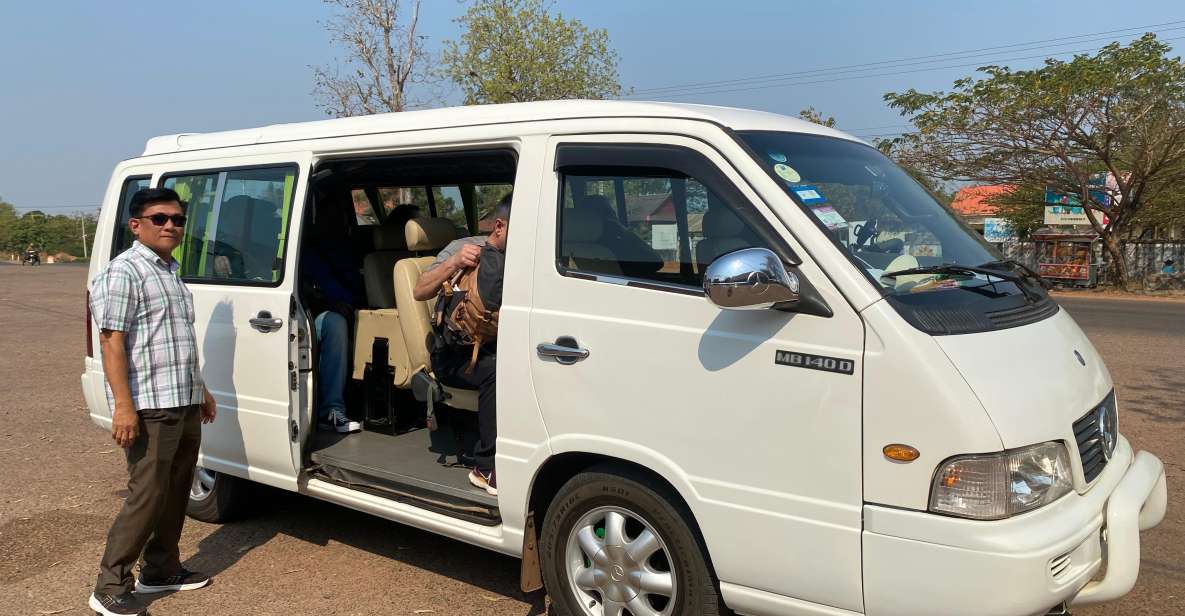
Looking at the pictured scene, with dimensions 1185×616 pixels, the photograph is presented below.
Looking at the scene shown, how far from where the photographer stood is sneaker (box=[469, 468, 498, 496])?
4.14 meters

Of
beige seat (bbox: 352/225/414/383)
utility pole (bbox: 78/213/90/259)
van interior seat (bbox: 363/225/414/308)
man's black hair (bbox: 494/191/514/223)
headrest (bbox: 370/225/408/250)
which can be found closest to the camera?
man's black hair (bbox: 494/191/514/223)

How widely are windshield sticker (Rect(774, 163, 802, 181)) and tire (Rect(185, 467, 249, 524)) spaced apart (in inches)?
150

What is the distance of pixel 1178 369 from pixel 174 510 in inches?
422

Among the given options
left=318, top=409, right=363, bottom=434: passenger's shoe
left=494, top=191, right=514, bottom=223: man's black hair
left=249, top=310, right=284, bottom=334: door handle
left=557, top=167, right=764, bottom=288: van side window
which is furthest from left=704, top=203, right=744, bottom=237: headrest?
left=318, top=409, right=363, bottom=434: passenger's shoe

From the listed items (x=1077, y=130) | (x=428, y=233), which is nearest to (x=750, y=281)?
(x=428, y=233)

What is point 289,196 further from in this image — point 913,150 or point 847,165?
point 913,150

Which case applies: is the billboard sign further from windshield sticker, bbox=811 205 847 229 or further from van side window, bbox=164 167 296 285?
windshield sticker, bbox=811 205 847 229

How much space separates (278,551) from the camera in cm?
501

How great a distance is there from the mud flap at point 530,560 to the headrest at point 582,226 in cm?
119

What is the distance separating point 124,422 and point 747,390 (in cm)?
279

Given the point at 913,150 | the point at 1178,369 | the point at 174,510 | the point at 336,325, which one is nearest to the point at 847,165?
the point at 336,325

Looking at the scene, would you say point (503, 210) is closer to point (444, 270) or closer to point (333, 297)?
point (444, 270)

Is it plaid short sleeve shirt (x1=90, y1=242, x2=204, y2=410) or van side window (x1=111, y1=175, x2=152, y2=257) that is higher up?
van side window (x1=111, y1=175, x2=152, y2=257)

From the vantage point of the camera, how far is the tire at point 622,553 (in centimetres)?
331
